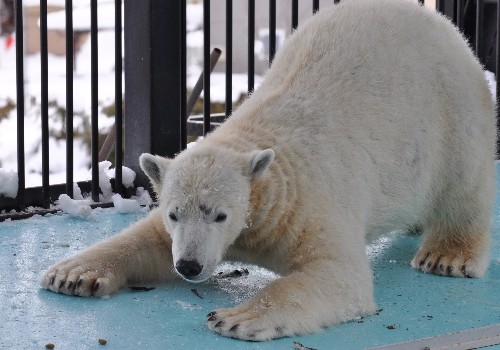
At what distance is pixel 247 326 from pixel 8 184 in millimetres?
2407

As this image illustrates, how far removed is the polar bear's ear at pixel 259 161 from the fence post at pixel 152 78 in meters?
2.07

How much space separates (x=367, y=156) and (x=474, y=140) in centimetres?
63

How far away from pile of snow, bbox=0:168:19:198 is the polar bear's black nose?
6.95 ft

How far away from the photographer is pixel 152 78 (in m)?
5.57

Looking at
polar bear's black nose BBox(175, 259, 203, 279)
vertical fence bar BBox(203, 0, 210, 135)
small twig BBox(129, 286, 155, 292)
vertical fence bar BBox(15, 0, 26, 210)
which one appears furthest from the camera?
vertical fence bar BBox(203, 0, 210, 135)

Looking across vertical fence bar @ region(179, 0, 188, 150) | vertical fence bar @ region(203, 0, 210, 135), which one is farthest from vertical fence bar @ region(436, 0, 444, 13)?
vertical fence bar @ region(179, 0, 188, 150)

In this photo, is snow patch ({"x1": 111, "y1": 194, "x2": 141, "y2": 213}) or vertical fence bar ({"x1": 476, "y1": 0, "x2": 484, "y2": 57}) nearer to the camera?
snow patch ({"x1": 111, "y1": 194, "x2": 141, "y2": 213})

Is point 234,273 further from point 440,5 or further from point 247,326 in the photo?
point 440,5

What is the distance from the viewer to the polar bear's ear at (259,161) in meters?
3.56

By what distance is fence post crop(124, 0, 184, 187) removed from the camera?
556cm

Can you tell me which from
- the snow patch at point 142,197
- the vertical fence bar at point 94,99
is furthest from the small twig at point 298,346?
the vertical fence bar at point 94,99

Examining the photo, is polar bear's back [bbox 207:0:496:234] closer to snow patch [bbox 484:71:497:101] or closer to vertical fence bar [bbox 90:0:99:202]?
vertical fence bar [bbox 90:0:99:202]

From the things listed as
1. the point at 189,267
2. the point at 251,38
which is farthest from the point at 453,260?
the point at 251,38

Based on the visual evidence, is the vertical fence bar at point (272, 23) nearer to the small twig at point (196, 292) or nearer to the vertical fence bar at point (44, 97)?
the vertical fence bar at point (44, 97)
